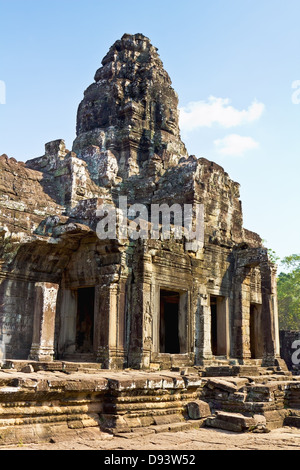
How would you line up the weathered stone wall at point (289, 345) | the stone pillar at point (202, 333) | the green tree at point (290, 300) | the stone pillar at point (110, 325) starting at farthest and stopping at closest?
the green tree at point (290, 300) < the weathered stone wall at point (289, 345) < the stone pillar at point (202, 333) < the stone pillar at point (110, 325)

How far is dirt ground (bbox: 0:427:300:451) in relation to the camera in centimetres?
527


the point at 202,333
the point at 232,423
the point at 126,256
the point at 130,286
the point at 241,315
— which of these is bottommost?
the point at 232,423

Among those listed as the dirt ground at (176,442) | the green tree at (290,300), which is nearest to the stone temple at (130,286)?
the dirt ground at (176,442)

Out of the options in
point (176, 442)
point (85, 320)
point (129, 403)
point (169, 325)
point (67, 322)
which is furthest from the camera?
point (169, 325)

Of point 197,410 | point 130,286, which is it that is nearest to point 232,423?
point 197,410

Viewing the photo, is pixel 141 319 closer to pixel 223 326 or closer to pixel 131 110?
pixel 223 326

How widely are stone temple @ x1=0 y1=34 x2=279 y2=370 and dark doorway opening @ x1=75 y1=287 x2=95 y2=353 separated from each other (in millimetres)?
29

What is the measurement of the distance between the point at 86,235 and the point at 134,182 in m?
4.41

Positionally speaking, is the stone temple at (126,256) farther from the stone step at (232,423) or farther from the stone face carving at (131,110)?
the stone step at (232,423)

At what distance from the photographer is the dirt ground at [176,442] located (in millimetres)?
5270

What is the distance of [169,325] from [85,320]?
3856 mm

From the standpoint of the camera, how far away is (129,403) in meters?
6.38

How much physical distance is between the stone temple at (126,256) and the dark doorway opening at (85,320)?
0.10 ft

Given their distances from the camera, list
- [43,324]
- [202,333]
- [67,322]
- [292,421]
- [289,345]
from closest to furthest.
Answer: [292,421] < [43,324] < [67,322] < [202,333] < [289,345]
